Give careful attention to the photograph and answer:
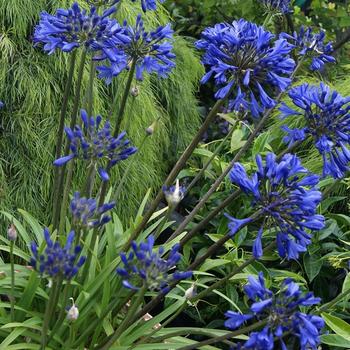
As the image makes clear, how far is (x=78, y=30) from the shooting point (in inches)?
84.7

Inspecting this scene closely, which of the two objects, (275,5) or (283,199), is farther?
(275,5)

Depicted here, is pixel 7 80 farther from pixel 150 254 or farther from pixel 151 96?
pixel 150 254

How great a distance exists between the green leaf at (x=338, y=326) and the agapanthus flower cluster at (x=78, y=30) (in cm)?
146

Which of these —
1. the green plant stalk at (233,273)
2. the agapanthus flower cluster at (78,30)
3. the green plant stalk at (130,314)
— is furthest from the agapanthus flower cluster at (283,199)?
the agapanthus flower cluster at (78,30)

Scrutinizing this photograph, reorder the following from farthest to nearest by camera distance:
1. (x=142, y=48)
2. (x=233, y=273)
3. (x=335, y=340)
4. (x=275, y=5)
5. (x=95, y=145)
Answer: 1. (x=335, y=340)
2. (x=275, y=5)
3. (x=142, y=48)
4. (x=233, y=273)
5. (x=95, y=145)

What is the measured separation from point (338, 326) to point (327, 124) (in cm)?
100

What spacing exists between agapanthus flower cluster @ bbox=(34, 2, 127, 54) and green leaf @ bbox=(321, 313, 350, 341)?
4.80 ft

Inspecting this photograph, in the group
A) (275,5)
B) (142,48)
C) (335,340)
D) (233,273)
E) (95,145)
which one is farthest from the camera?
(335,340)

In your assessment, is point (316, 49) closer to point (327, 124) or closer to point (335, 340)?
point (327, 124)

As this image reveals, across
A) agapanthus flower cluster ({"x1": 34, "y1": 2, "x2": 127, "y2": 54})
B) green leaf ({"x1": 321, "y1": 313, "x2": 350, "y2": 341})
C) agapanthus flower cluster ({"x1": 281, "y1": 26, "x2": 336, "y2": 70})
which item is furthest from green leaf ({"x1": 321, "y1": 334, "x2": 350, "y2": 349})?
agapanthus flower cluster ({"x1": 34, "y1": 2, "x2": 127, "y2": 54})

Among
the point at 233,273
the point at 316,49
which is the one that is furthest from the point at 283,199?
the point at 316,49

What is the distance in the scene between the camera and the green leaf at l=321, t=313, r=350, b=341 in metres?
2.69

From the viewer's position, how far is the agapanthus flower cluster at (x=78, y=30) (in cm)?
213

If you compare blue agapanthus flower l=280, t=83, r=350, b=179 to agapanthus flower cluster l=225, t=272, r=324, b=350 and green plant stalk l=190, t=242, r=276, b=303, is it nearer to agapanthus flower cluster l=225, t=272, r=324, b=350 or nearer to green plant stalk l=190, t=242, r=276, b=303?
green plant stalk l=190, t=242, r=276, b=303
